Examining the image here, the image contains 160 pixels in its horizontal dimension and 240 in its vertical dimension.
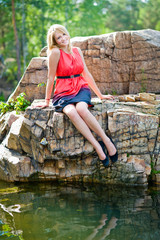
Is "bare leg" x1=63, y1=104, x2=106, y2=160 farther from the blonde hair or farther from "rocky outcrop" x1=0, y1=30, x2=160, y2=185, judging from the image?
the blonde hair

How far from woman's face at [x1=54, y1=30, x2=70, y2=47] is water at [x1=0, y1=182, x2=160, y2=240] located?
2.29 m

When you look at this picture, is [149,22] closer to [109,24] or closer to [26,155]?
[109,24]

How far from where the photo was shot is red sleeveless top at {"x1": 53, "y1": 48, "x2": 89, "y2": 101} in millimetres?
4734

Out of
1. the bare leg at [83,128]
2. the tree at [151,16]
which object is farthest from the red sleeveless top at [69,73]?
the tree at [151,16]

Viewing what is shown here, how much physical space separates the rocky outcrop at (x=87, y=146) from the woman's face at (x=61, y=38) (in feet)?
3.57

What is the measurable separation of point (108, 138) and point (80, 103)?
69 centimetres

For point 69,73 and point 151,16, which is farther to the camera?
point 151,16

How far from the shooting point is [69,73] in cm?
482

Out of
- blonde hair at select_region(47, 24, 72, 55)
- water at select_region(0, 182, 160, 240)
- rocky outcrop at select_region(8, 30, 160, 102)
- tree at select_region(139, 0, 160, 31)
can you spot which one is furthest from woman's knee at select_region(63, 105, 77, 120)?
tree at select_region(139, 0, 160, 31)

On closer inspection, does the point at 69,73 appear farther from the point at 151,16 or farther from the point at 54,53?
the point at 151,16

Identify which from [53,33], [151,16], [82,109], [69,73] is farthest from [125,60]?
[151,16]

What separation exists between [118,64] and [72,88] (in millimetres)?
1962

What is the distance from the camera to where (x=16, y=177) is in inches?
197

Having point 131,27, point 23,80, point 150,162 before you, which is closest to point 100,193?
point 150,162
